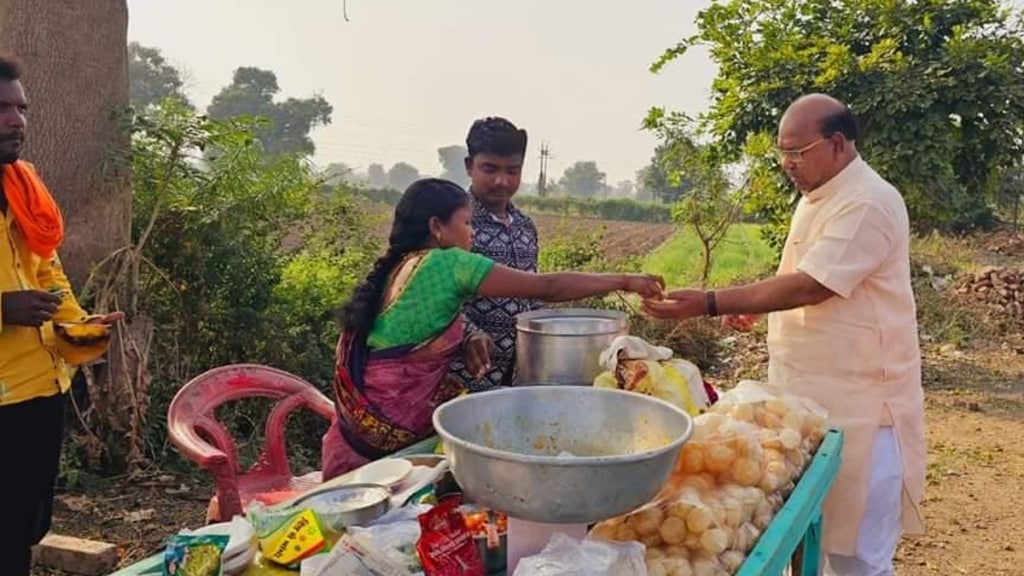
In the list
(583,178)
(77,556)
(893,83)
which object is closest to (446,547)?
(77,556)

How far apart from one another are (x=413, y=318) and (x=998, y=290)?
10780 millimetres

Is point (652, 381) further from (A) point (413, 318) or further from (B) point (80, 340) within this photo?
(B) point (80, 340)

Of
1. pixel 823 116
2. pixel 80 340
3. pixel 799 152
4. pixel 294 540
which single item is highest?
pixel 823 116

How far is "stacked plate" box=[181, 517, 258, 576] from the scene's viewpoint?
1.35 meters

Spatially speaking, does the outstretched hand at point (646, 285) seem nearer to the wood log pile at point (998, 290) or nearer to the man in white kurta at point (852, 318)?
the man in white kurta at point (852, 318)

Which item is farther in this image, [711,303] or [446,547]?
[711,303]

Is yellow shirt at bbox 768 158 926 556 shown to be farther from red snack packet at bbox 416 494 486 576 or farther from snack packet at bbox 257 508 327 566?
snack packet at bbox 257 508 327 566

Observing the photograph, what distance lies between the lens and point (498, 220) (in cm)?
287

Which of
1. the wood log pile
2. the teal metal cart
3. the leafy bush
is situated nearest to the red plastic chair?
the teal metal cart

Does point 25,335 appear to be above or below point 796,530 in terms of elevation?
above

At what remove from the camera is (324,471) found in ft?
7.37

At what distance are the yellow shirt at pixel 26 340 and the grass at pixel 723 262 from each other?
8147mm

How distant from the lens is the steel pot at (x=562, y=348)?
208cm

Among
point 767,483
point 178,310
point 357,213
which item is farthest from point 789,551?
point 357,213
